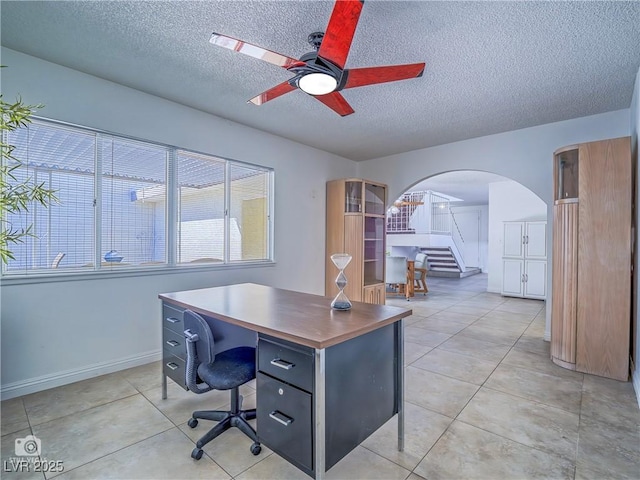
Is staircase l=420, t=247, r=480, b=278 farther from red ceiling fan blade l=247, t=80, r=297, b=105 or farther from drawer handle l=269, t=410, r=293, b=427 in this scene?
drawer handle l=269, t=410, r=293, b=427

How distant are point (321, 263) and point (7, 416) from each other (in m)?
3.75

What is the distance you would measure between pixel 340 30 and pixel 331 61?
0.24 m

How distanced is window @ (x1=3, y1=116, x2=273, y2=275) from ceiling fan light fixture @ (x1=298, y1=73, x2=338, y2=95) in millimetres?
2040

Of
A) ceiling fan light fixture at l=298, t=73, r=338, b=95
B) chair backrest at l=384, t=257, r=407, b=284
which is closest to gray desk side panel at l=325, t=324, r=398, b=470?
ceiling fan light fixture at l=298, t=73, r=338, b=95

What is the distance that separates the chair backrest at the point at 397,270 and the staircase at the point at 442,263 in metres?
3.61

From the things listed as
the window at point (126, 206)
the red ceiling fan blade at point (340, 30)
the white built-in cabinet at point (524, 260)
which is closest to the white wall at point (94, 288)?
the window at point (126, 206)

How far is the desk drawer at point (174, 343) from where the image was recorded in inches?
84.4

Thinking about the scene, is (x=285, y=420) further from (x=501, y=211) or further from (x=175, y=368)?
(x=501, y=211)

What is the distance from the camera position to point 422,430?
6.79ft

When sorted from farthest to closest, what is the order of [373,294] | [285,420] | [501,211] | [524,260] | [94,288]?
[501,211] < [524,260] < [373,294] < [94,288] < [285,420]

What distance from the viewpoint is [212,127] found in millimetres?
3689

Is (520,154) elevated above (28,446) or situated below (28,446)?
above

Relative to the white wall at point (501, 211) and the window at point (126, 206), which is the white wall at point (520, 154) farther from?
the white wall at point (501, 211)

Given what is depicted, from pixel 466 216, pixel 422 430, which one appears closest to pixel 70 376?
pixel 422 430
